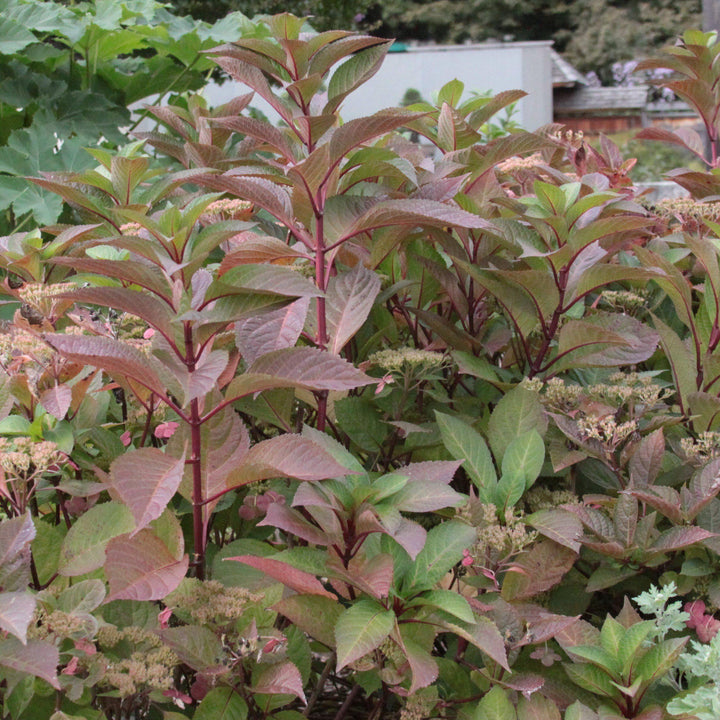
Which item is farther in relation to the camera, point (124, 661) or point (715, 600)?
point (715, 600)

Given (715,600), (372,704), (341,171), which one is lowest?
(372,704)

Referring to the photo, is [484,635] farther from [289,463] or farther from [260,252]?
[260,252]

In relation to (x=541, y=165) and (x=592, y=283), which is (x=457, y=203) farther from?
(x=541, y=165)

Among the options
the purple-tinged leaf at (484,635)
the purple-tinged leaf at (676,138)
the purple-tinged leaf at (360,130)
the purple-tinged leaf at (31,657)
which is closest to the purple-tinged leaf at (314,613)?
the purple-tinged leaf at (484,635)

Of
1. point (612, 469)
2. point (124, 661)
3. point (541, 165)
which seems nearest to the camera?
point (124, 661)

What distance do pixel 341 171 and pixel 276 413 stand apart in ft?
0.91

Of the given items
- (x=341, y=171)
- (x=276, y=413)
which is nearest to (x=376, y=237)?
(x=341, y=171)

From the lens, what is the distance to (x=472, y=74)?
16562 mm

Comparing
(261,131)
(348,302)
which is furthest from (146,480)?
(261,131)

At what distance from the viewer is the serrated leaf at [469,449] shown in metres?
0.93

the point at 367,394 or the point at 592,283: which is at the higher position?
the point at 592,283

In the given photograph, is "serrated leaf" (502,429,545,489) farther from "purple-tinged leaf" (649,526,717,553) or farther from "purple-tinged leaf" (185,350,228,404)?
"purple-tinged leaf" (185,350,228,404)

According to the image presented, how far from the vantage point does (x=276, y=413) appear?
3.23 ft

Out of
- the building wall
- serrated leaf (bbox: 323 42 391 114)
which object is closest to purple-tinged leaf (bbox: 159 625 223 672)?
serrated leaf (bbox: 323 42 391 114)
